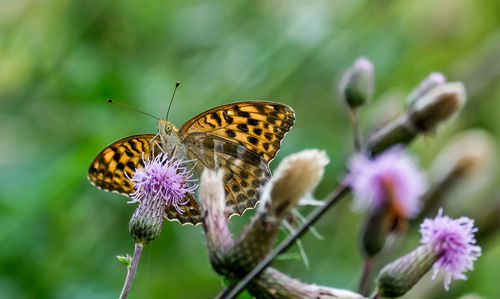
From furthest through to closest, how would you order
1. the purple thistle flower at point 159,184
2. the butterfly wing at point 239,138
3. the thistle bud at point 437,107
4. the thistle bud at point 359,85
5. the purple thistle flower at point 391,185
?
the thistle bud at point 359,85 < the butterfly wing at point 239,138 < the thistle bud at point 437,107 < the purple thistle flower at point 159,184 < the purple thistle flower at point 391,185

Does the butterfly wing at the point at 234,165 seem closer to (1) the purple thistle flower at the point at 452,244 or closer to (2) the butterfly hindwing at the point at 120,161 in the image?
(2) the butterfly hindwing at the point at 120,161

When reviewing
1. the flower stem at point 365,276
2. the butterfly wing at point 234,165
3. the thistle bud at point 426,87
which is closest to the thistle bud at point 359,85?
the thistle bud at point 426,87

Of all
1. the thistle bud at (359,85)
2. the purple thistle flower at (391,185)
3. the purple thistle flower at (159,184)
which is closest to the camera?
the purple thistle flower at (391,185)

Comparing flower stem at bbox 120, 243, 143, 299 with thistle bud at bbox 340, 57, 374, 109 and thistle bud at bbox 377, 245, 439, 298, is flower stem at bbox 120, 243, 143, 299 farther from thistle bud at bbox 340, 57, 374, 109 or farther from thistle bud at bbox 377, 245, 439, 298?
thistle bud at bbox 340, 57, 374, 109

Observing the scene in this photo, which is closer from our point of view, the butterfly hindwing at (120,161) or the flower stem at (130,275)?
the flower stem at (130,275)

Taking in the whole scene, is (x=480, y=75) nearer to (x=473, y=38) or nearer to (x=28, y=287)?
(x=473, y=38)

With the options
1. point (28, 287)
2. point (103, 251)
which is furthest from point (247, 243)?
point (103, 251)

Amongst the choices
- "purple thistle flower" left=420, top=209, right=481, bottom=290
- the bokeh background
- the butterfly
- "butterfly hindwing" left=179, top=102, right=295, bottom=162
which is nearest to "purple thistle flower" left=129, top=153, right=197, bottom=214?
the butterfly
